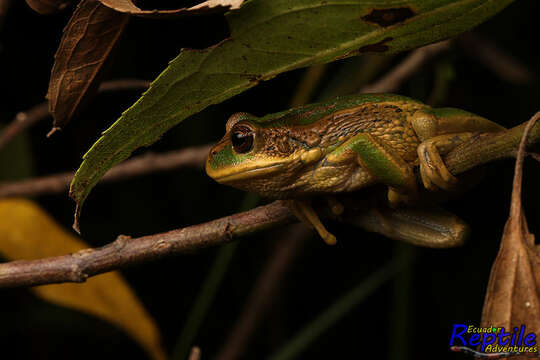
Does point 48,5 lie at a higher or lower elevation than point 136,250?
higher

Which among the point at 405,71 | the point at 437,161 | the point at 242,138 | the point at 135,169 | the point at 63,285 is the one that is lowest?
the point at 63,285

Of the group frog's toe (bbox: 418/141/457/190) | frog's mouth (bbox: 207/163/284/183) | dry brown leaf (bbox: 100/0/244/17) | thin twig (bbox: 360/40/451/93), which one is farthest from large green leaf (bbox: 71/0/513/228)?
thin twig (bbox: 360/40/451/93)

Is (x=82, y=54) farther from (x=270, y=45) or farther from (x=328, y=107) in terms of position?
(x=328, y=107)

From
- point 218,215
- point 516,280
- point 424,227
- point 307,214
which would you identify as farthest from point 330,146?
point 218,215

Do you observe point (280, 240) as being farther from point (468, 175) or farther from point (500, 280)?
point (500, 280)

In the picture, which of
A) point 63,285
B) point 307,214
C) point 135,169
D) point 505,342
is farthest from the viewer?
point 135,169

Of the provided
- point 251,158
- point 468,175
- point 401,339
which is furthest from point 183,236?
point 401,339

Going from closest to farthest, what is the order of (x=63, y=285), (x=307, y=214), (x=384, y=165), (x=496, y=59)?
(x=384, y=165) → (x=307, y=214) → (x=63, y=285) → (x=496, y=59)
